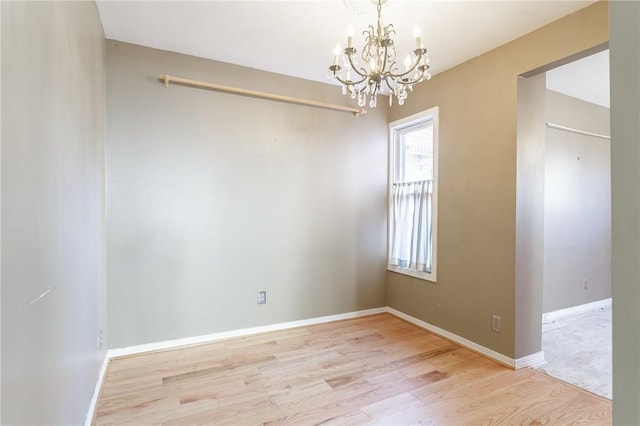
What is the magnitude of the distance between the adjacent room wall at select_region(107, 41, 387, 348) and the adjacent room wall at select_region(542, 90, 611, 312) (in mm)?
1876

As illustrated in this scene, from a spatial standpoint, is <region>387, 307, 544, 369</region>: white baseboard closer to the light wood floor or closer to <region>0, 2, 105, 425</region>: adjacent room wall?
the light wood floor

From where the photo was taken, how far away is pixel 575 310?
3869mm

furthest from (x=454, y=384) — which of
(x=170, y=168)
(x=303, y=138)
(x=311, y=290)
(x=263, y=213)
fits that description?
(x=170, y=168)

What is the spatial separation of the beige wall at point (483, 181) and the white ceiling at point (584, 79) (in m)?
0.70

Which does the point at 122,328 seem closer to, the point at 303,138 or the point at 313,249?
the point at 313,249

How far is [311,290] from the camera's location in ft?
11.5

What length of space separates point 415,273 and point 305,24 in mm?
2644

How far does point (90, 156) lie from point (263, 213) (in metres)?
1.56

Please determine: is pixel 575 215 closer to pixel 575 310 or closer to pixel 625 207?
pixel 575 310

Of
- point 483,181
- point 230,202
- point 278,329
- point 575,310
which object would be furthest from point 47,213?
point 575,310

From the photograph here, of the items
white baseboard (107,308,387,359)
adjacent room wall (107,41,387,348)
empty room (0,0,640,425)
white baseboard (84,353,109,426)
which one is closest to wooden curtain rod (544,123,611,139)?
empty room (0,0,640,425)

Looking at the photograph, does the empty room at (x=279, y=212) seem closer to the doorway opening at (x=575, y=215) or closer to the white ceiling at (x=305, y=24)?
the white ceiling at (x=305, y=24)

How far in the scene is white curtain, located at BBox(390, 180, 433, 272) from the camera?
135 inches

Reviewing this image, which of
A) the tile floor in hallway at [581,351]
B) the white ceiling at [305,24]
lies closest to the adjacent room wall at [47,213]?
the white ceiling at [305,24]
